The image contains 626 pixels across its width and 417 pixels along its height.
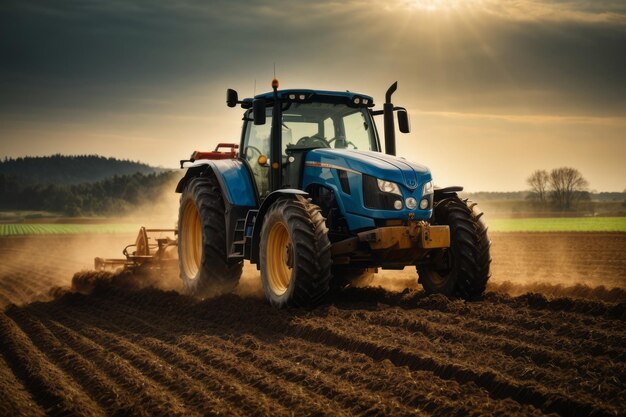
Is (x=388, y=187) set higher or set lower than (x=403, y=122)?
lower

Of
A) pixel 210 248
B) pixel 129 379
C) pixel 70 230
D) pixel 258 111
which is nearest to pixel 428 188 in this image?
pixel 258 111

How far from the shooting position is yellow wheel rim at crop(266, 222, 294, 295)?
352 inches

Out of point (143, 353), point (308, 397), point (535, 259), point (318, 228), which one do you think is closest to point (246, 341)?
point (143, 353)

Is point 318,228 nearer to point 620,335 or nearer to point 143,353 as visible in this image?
→ point 143,353

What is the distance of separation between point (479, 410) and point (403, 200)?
13.6 feet

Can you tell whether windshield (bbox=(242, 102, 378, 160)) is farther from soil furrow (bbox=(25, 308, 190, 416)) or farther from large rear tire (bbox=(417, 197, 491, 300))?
soil furrow (bbox=(25, 308, 190, 416))

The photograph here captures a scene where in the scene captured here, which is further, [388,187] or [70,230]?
[70,230]

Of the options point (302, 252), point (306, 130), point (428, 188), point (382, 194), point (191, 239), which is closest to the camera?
point (302, 252)

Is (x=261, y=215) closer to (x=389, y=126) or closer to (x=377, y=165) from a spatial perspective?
(x=377, y=165)

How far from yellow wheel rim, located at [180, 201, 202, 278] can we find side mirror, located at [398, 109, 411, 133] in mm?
3500

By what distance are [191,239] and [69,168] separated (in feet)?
413

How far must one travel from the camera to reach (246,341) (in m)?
7.33

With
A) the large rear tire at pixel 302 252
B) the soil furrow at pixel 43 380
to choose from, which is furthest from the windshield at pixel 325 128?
the soil furrow at pixel 43 380

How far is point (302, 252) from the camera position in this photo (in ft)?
26.8
